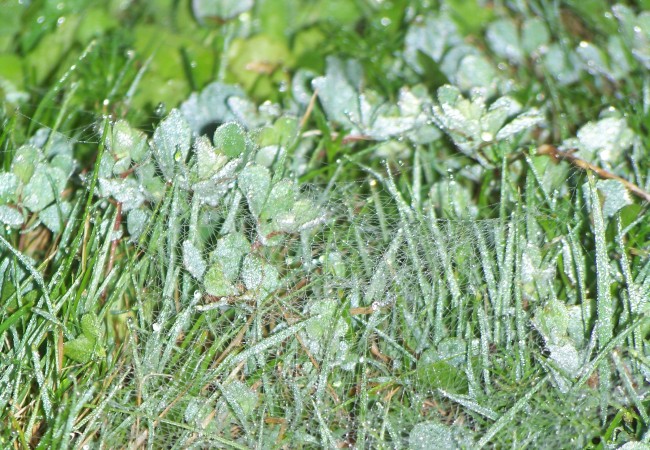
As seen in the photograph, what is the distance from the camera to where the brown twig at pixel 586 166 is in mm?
1676

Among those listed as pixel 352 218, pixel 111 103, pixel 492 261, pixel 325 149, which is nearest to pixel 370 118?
pixel 325 149

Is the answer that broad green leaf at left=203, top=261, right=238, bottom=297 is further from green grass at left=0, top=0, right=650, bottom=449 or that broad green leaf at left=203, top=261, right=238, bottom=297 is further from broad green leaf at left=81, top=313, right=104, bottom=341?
broad green leaf at left=81, top=313, right=104, bottom=341

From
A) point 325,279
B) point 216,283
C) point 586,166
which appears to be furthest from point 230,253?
point 586,166

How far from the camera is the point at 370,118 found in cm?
186

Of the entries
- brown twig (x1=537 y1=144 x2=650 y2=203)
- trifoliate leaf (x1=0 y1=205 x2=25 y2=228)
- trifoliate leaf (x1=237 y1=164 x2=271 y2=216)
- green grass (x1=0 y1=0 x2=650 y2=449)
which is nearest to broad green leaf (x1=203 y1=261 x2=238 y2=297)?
green grass (x1=0 y1=0 x2=650 y2=449)

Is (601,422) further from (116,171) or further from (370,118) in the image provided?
(116,171)

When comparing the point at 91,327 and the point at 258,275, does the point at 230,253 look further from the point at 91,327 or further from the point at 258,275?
the point at 91,327

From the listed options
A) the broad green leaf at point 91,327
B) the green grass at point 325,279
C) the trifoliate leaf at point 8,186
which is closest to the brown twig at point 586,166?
the green grass at point 325,279

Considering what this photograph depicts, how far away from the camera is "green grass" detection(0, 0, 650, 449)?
1.36 meters

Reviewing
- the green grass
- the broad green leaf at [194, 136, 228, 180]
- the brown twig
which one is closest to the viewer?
the green grass

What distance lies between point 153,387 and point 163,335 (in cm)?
10

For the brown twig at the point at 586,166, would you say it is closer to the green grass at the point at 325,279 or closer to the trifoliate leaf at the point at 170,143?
the green grass at the point at 325,279

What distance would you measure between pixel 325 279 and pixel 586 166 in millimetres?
685

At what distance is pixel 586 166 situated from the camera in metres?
1.68
